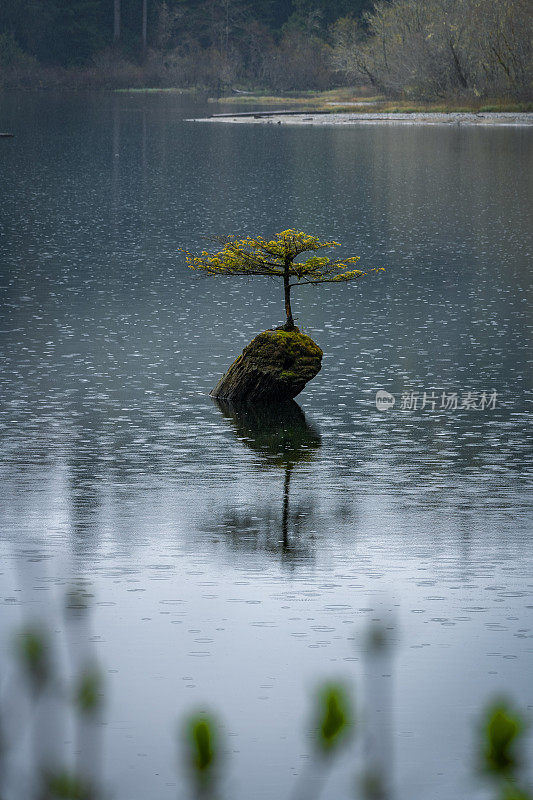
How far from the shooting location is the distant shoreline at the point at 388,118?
94250mm

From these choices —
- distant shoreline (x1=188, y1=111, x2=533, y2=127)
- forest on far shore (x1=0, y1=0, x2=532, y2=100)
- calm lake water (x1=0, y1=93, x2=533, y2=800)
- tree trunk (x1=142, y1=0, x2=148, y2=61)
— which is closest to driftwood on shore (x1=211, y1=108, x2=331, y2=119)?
distant shoreline (x1=188, y1=111, x2=533, y2=127)

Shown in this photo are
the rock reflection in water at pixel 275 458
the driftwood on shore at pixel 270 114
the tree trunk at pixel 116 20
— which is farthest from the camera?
the tree trunk at pixel 116 20

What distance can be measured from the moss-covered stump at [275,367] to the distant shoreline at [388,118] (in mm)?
77140

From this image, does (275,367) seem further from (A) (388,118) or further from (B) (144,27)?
(B) (144,27)

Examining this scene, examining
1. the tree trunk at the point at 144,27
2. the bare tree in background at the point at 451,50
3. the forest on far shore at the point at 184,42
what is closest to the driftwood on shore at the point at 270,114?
the bare tree in background at the point at 451,50

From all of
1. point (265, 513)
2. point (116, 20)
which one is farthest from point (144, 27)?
point (265, 513)

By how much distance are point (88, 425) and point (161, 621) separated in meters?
7.60

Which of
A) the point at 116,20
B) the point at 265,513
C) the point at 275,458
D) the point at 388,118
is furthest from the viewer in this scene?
the point at 116,20

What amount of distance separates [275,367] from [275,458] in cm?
293

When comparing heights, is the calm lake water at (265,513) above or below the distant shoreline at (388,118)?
below

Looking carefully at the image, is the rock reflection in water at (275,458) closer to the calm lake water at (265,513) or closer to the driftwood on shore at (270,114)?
the calm lake water at (265,513)

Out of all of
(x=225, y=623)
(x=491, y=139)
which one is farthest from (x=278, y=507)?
(x=491, y=139)

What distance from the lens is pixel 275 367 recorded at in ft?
61.0

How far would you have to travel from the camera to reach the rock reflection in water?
12289 millimetres
